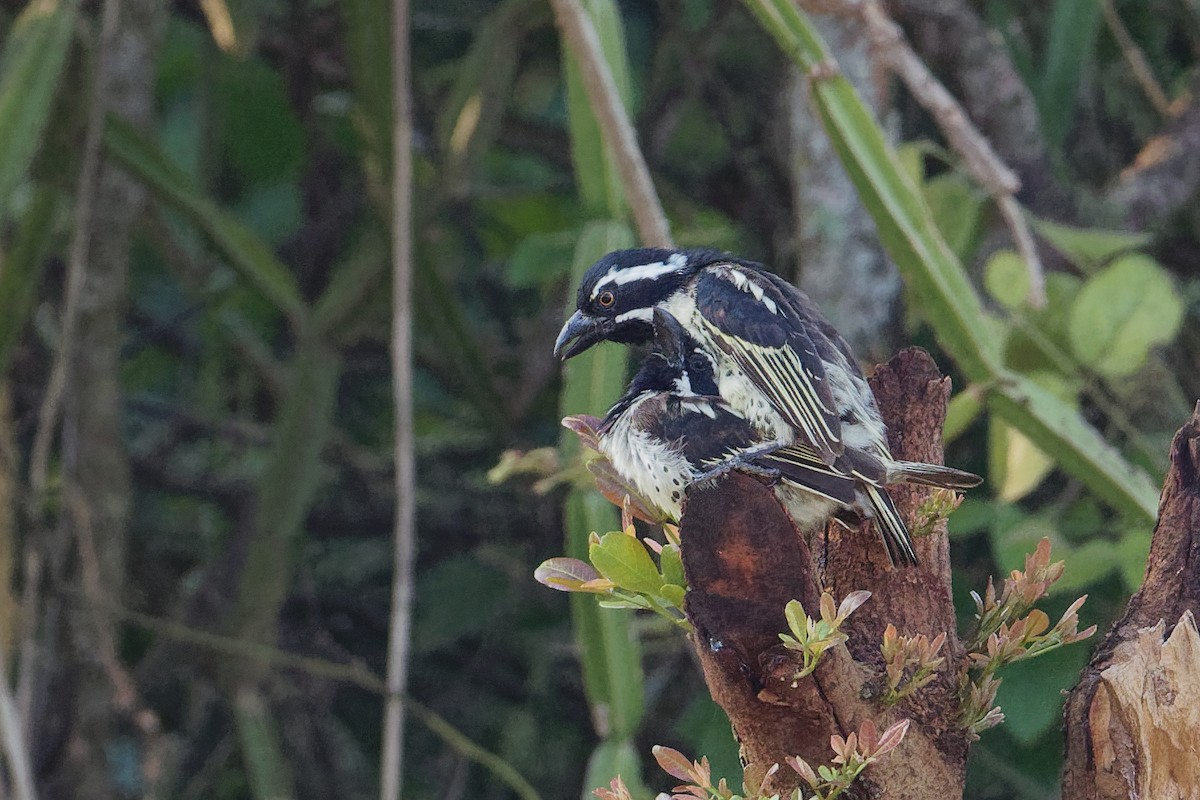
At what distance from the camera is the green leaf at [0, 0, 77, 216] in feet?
10.5

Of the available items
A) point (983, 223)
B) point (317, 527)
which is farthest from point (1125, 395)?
point (317, 527)

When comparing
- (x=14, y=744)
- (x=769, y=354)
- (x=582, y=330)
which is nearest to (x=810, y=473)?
(x=769, y=354)

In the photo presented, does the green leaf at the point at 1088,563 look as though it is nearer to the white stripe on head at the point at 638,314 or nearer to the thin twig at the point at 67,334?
the white stripe on head at the point at 638,314

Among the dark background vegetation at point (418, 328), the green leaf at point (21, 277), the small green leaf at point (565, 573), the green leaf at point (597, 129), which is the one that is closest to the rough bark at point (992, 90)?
the dark background vegetation at point (418, 328)

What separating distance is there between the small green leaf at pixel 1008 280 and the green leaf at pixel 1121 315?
0.34 feet

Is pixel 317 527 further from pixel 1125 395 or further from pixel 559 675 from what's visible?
pixel 1125 395

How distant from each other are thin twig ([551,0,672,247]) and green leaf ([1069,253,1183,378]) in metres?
0.84

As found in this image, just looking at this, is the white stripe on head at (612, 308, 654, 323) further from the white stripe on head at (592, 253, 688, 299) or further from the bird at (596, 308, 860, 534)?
the bird at (596, 308, 860, 534)

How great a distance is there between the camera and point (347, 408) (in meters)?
5.16

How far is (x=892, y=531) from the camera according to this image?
1.72 meters

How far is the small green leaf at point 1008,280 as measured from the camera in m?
3.17

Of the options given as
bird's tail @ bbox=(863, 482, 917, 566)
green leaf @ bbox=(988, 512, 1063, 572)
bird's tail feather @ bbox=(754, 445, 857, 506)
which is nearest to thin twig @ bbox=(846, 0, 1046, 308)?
green leaf @ bbox=(988, 512, 1063, 572)

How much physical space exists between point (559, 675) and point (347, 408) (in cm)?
112

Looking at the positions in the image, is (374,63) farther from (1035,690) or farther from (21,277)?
(1035,690)
